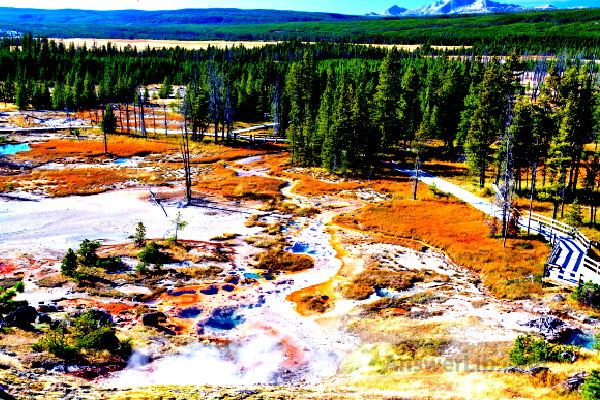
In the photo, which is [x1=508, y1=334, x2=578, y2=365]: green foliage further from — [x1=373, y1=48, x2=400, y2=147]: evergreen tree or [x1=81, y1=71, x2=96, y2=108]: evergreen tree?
[x1=81, y1=71, x2=96, y2=108]: evergreen tree

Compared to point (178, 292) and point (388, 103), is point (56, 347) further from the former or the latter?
point (388, 103)

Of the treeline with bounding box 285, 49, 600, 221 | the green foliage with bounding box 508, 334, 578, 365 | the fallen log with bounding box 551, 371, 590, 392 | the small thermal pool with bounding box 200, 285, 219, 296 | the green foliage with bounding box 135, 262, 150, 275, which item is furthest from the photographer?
the treeline with bounding box 285, 49, 600, 221

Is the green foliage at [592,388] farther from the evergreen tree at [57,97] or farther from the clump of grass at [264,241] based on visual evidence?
the evergreen tree at [57,97]

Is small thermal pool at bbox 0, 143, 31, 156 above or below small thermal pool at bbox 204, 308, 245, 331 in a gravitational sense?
above

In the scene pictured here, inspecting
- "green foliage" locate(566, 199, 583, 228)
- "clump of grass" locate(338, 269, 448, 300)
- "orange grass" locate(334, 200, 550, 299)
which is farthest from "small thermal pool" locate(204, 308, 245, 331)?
"green foliage" locate(566, 199, 583, 228)

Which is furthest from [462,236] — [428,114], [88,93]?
[88,93]

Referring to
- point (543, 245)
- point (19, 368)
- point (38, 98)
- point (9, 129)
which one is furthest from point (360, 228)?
point (38, 98)

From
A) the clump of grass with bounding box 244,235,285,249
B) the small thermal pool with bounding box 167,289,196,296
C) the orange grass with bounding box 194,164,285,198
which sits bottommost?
the small thermal pool with bounding box 167,289,196,296

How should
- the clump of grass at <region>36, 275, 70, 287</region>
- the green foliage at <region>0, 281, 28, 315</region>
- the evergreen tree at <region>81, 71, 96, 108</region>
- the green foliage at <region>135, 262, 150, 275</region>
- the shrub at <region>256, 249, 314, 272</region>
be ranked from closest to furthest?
the green foliage at <region>0, 281, 28, 315</region> → the clump of grass at <region>36, 275, 70, 287</region> → the green foliage at <region>135, 262, 150, 275</region> → the shrub at <region>256, 249, 314, 272</region> → the evergreen tree at <region>81, 71, 96, 108</region>
